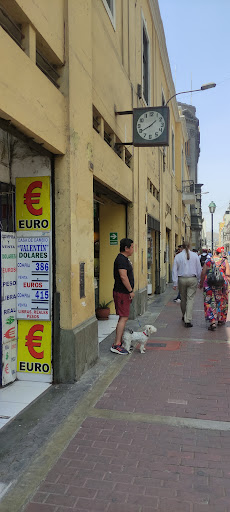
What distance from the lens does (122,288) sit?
5977 millimetres

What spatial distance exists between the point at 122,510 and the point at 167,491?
36 centimetres

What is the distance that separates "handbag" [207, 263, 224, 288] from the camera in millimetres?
7693

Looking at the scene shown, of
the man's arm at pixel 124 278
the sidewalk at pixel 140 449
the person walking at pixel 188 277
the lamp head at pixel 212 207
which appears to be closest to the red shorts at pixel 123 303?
the man's arm at pixel 124 278

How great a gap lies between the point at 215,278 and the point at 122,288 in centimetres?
255

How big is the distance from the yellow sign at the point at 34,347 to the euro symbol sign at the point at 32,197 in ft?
4.38

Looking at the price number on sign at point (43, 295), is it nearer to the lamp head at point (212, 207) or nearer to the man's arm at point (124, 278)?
the man's arm at point (124, 278)

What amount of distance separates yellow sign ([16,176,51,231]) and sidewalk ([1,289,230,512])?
2071 mm

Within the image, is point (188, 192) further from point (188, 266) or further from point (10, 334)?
point (10, 334)

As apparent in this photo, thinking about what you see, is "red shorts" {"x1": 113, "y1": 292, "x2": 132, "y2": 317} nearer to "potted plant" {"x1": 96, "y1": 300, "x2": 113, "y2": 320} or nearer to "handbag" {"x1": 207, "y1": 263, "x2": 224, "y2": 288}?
"handbag" {"x1": 207, "y1": 263, "x2": 224, "y2": 288}

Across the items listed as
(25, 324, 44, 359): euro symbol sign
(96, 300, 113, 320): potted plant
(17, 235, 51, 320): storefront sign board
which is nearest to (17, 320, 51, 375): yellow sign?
(25, 324, 44, 359): euro symbol sign

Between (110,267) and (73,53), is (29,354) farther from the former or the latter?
(110,267)

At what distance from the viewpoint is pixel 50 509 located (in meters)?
2.44

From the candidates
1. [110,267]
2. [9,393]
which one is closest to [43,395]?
[9,393]

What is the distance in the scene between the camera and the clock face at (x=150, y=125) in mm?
7582
